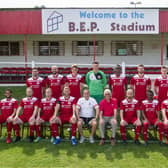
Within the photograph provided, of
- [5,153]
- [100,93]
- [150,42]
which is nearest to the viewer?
[5,153]

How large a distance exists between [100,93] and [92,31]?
21.6 feet

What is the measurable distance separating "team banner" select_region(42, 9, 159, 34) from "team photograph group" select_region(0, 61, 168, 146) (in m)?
6.21

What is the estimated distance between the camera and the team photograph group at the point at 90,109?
5.10m

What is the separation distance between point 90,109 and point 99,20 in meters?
7.37

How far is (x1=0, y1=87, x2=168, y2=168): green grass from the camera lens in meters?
4.19

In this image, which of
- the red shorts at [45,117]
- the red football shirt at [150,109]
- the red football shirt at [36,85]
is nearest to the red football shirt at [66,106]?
the red shorts at [45,117]

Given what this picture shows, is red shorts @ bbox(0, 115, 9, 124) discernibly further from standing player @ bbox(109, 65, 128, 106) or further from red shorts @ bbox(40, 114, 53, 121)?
standing player @ bbox(109, 65, 128, 106)

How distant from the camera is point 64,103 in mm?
5453

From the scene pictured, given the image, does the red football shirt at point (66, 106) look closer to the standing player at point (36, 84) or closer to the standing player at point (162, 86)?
the standing player at point (36, 84)

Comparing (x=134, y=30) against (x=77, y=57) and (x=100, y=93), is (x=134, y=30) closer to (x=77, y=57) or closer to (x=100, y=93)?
(x=77, y=57)

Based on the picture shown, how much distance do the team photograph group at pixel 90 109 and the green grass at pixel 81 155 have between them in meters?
0.20

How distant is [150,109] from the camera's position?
17.3ft

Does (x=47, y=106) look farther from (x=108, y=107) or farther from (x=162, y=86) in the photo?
(x=162, y=86)

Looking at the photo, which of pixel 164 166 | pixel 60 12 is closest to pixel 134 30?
pixel 60 12
